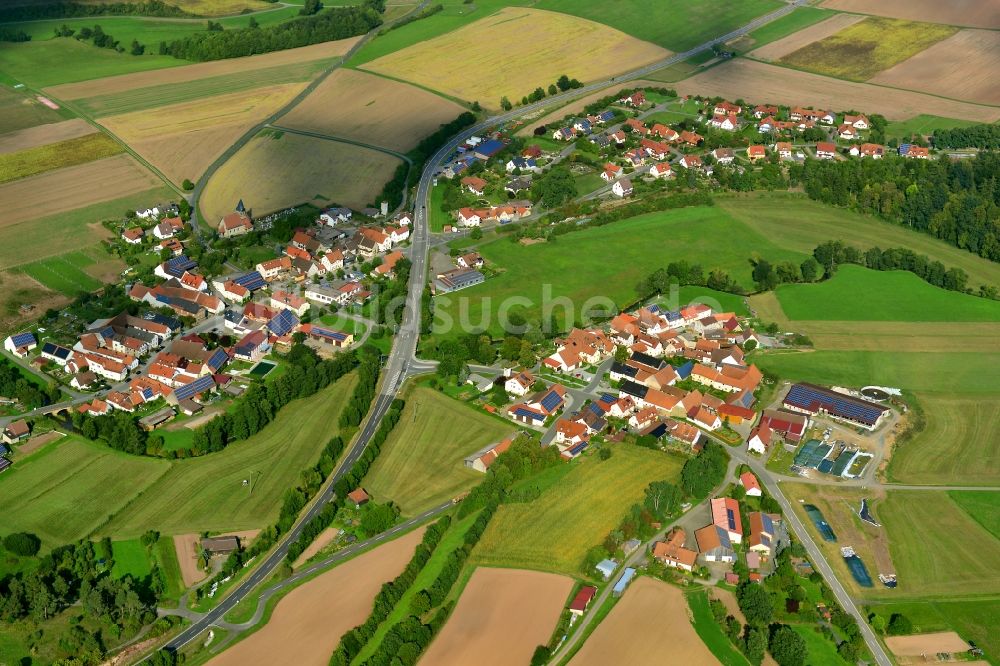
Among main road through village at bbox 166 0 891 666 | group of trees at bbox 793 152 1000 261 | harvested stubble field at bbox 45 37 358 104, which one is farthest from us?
harvested stubble field at bbox 45 37 358 104

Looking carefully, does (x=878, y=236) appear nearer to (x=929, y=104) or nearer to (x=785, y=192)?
(x=785, y=192)

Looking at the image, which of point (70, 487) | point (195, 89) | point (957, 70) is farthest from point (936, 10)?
point (70, 487)

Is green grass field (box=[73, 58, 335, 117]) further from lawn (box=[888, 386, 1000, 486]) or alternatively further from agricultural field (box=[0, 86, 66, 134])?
lawn (box=[888, 386, 1000, 486])

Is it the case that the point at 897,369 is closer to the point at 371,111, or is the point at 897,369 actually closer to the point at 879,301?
the point at 879,301

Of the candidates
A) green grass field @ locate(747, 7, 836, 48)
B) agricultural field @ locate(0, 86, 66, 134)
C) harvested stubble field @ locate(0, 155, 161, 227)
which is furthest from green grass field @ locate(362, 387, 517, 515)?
green grass field @ locate(747, 7, 836, 48)

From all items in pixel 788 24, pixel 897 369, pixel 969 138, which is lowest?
pixel 897 369

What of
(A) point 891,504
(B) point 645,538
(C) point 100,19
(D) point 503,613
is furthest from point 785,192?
(C) point 100,19
